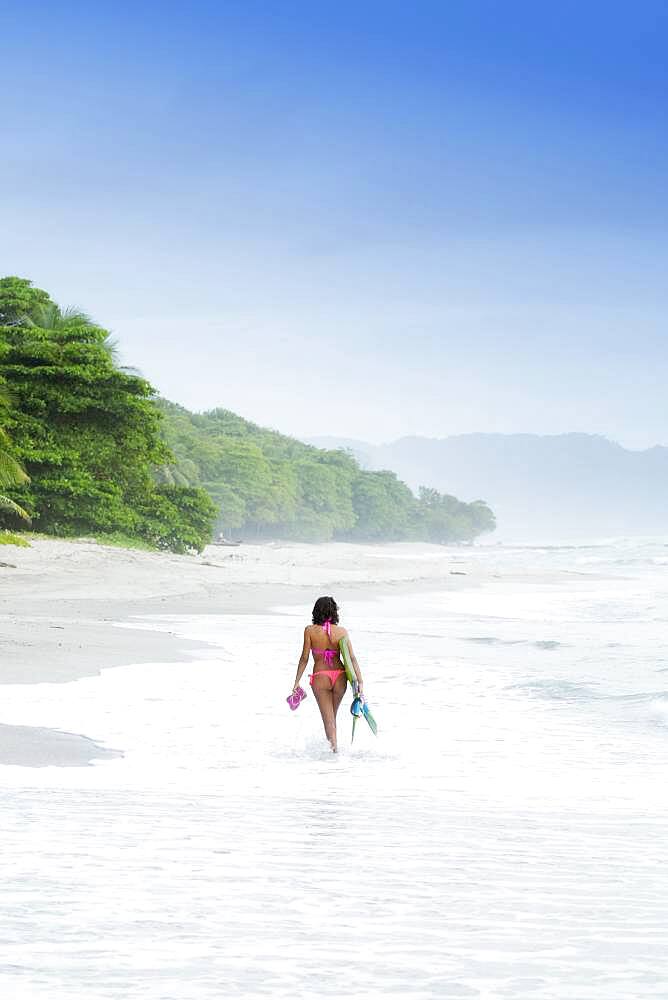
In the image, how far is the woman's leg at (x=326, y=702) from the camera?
29.0 ft

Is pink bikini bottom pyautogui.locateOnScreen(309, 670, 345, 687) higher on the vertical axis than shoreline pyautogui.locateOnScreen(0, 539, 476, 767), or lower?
higher

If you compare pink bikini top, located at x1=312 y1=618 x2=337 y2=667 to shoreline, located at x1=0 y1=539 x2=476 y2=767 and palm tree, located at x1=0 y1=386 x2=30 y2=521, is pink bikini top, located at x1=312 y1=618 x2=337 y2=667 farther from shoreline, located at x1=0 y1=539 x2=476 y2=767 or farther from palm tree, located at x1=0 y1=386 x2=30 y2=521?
palm tree, located at x1=0 y1=386 x2=30 y2=521

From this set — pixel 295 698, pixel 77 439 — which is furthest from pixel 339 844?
pixel 77 439

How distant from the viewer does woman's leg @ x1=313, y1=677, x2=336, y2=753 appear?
29.0 ft

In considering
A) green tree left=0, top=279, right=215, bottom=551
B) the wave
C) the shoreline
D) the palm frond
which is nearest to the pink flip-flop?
the shoreline

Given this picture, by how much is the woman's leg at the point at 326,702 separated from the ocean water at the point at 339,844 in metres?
0.24

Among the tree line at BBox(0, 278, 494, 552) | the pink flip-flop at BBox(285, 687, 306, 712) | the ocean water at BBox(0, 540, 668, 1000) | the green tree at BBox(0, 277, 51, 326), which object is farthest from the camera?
the green tree at BBox(0, 277, 51, 326)

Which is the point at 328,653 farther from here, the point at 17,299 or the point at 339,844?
the point at 17,299

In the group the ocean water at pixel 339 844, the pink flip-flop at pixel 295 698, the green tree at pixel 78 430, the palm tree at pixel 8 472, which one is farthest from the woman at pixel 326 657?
the green tree at pixel 78 430

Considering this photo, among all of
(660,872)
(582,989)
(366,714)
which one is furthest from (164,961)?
(366,714)

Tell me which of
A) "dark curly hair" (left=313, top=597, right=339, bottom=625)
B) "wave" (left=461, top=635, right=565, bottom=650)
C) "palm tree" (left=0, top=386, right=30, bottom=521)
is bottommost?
"wave" (left=461, top=635, right=565, bottom=650)

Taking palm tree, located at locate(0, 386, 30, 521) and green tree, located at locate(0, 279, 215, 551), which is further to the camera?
green tree, located at locate(0, 279, 215, 551)

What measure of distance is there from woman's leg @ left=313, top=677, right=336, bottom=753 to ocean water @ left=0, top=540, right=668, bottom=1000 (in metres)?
0.24

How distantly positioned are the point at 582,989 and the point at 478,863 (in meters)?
1.73
